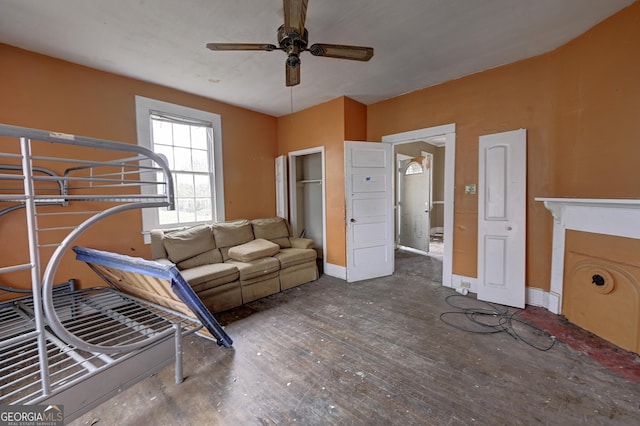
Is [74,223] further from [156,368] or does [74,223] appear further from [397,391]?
[397,391]

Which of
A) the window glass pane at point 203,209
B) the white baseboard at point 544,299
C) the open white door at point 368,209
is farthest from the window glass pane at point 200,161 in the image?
the white baseboard at point 544,299

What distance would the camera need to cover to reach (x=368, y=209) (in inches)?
150

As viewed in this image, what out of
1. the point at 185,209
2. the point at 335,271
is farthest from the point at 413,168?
the point at 185,209

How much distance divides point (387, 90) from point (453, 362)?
10.6 feet

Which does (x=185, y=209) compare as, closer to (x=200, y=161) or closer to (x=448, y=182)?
(x=200, y=161)

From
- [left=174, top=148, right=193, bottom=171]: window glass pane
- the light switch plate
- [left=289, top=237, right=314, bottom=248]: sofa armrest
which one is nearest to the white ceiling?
[left=174, top=148, right=193, bottom=171]: window glass pane

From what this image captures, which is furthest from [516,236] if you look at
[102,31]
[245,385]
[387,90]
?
[102,31]

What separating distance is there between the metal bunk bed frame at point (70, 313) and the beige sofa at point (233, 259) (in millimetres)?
637

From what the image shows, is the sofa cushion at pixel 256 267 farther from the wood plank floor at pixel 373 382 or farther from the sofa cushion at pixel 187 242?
the wood plank floor at pixel 373 382

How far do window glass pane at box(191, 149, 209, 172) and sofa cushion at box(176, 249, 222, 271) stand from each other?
1228mm

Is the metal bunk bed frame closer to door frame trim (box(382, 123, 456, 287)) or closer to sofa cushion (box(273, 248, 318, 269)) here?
sofa cushion (box(273, 248, 318, 269))

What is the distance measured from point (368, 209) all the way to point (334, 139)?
3.81 feet

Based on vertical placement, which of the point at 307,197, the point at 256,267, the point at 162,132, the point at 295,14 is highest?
the point at 295,14

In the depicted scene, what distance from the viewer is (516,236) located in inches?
110
